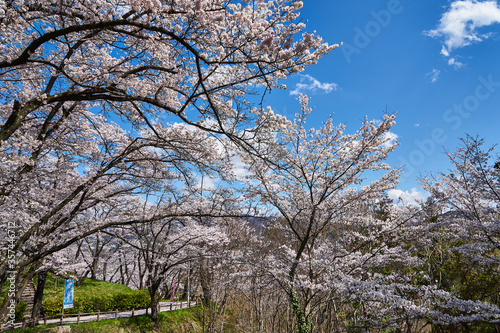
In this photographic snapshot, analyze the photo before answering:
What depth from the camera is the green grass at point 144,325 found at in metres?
10.8

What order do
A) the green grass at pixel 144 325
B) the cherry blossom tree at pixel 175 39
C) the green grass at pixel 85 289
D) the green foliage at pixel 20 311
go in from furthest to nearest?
the green grass at pixel 85 289
the green foliage at pixel 20 311
the green grass at pixel 144 325
the cherry blossom tree at pixel 175 39

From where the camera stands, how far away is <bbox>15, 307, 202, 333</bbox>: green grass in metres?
10.8

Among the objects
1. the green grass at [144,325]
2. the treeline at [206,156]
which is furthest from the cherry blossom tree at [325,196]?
the green grass at [144,325]

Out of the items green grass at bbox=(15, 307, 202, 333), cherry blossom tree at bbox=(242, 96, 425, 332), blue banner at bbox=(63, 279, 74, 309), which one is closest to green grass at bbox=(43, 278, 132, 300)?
blue banner at bbox=(63, 279, 74, 309)

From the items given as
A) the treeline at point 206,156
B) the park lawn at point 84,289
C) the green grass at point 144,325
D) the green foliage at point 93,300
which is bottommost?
the green grass at point 144,325

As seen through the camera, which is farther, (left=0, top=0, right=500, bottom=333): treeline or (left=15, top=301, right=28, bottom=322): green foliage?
(left=15, top=301, right=28, bottom=322): green foliage

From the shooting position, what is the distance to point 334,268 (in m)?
6.54

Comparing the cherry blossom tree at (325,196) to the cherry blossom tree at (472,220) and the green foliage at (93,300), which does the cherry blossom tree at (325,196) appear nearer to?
the cherry blossom tree at (472,220)

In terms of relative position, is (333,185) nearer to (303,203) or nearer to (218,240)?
(303,203)

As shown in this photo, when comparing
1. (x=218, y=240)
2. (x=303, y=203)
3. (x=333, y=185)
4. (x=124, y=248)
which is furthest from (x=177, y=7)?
(x=124, y=248)

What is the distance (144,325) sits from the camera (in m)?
11.9

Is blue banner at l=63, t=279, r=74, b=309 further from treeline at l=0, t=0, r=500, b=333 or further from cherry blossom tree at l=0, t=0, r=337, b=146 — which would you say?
cherry blossom tree at l=0, t=0, r=337, b=146

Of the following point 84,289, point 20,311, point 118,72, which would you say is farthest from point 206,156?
point 84,289

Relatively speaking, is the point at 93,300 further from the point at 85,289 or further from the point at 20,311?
the point at 20,311
